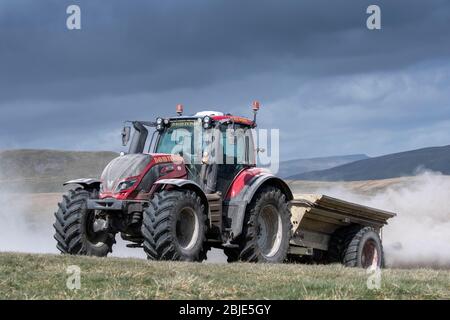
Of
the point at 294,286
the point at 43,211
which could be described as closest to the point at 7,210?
the point at 43,211

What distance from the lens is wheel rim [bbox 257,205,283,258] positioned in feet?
47.3

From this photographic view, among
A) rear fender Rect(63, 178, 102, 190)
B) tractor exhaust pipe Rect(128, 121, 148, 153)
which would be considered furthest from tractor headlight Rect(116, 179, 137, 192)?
tractor exhaust pipe Rect(128, 121, 148, 153)

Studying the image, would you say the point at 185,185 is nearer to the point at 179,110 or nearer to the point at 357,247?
the point at 179,110

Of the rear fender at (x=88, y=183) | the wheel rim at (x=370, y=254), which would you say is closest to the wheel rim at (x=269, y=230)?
the rear fender at (x=88, y=183)

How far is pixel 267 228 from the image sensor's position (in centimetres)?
1466

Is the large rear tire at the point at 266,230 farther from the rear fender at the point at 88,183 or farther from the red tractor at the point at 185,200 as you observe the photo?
the rear fender at the point at 88,183

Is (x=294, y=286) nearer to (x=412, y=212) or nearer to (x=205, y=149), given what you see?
(x=205, y=149)

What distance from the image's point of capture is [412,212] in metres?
27.1

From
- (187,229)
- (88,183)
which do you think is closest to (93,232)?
(88,183)

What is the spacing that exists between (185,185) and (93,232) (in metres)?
2.08

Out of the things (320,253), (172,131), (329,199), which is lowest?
(320,253)

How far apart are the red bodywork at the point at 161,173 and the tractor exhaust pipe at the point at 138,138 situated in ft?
3.87

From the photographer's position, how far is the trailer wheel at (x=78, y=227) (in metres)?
13.0
